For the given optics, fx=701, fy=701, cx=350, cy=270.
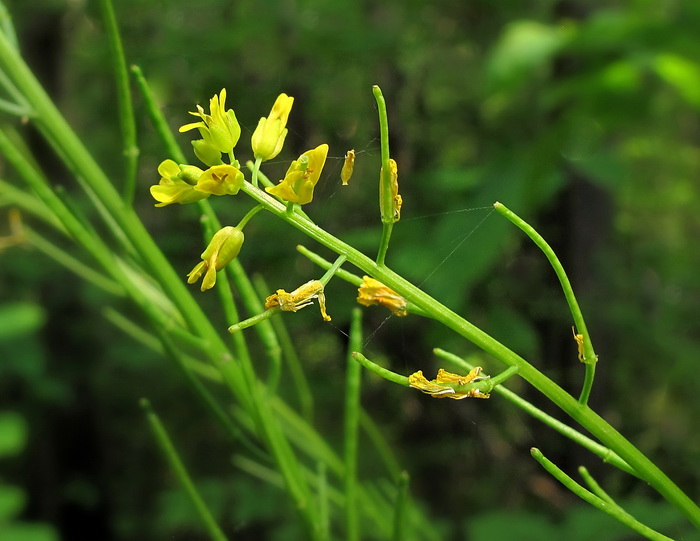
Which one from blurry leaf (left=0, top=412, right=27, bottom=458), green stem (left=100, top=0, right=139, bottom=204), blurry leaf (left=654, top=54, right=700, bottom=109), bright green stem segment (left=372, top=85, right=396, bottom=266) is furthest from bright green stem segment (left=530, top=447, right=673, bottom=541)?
blurry leaf (left=0, top=412, right=27, bottom=458)

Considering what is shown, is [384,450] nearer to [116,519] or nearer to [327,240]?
[327,240]

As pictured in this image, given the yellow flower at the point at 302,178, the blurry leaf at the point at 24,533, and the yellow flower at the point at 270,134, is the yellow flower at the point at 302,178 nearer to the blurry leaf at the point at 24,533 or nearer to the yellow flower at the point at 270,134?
the yellow flower at the point at 270,134

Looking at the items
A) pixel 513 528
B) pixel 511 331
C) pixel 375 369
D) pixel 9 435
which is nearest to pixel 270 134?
pixel 375 369

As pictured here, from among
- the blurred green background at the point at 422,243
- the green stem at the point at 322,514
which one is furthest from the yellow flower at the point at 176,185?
the blurred green background at the point at 422,243

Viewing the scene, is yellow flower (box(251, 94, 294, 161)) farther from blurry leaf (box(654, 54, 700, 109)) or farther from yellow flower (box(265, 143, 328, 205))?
blurry leaf (box(654, 54, 700, 109))

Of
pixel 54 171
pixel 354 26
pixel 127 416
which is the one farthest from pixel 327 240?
pixel 127 416

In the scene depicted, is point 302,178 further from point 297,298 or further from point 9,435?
point 9,435
